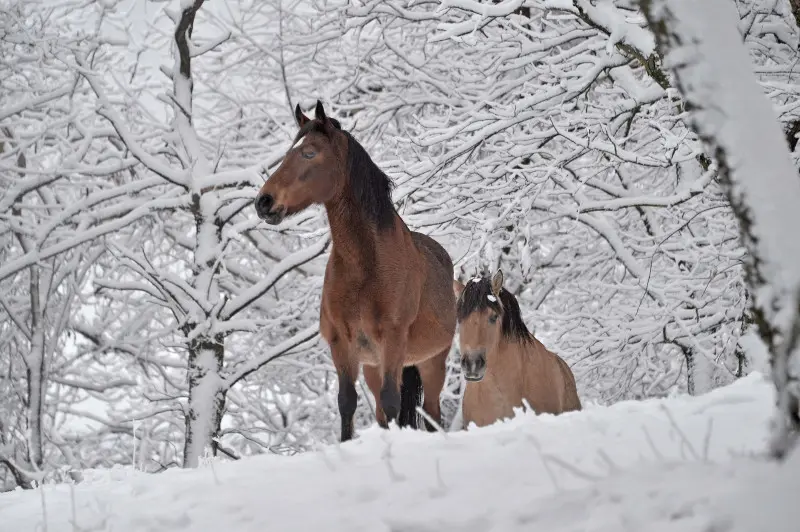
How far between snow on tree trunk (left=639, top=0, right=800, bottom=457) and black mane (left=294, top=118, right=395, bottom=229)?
9.08ft

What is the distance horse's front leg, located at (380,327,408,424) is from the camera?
16.3 ft

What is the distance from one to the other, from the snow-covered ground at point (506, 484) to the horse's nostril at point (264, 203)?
158 centimetres

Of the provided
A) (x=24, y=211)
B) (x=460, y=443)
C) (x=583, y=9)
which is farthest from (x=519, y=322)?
(x=24, y=211)

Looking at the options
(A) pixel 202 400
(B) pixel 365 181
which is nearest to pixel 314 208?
(A) pixel 202 400

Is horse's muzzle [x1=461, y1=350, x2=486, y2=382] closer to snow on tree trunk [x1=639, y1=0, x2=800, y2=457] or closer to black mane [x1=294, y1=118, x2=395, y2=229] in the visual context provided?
black mane [x1=294, y1=118, x2=395, y2=229]

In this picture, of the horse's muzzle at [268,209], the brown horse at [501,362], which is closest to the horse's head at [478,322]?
the brown horse at [501,362]

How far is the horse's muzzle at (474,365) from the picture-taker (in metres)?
5.38

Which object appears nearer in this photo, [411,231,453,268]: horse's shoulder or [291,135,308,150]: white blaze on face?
[291,135,308,150]: white blaze on face

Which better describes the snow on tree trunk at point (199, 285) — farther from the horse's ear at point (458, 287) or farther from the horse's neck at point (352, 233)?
the horse's neck at point (352, 233)

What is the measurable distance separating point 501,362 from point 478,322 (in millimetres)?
524

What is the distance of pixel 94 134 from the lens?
35.2ft

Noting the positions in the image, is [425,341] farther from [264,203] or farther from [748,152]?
[748,152]

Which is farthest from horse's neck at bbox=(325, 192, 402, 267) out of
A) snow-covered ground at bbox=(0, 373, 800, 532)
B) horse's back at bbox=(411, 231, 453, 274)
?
snow-covered ground at bbox=(0, 373, 800, 532)

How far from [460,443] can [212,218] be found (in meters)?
6.80
